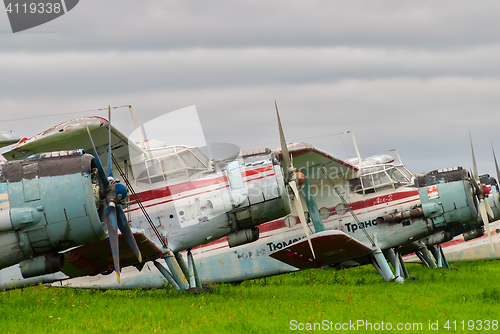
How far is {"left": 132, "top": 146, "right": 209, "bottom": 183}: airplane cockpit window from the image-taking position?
1369 cm

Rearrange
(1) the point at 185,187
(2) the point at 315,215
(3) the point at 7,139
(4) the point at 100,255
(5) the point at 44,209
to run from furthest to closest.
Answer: (2) the point at 315,215 < (1) the point at 185,187 < (4) the point at 100,255 < (3) the point at 7,139 < (5) the point at 44,209

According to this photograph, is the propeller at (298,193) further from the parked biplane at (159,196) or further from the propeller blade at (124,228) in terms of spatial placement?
the propeller blade at (124,228)

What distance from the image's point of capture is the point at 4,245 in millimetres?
8852

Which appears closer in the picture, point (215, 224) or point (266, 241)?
point (215, 224)

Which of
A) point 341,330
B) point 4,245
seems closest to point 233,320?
point 341,330

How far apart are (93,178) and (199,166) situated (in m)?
4.74

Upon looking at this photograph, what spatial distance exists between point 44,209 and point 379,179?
1131cm

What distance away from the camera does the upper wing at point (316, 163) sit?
1548 cm

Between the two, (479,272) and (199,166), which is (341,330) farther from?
(479,272)

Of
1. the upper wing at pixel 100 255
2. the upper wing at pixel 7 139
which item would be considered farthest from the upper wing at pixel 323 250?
the upper wing at pixel 7 139

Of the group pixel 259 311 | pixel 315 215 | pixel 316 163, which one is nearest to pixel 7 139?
pixel 259 311

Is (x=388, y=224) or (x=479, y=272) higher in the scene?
(x=388, y=224)

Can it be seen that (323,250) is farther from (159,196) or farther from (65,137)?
(65,137)

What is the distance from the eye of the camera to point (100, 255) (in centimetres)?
1222
